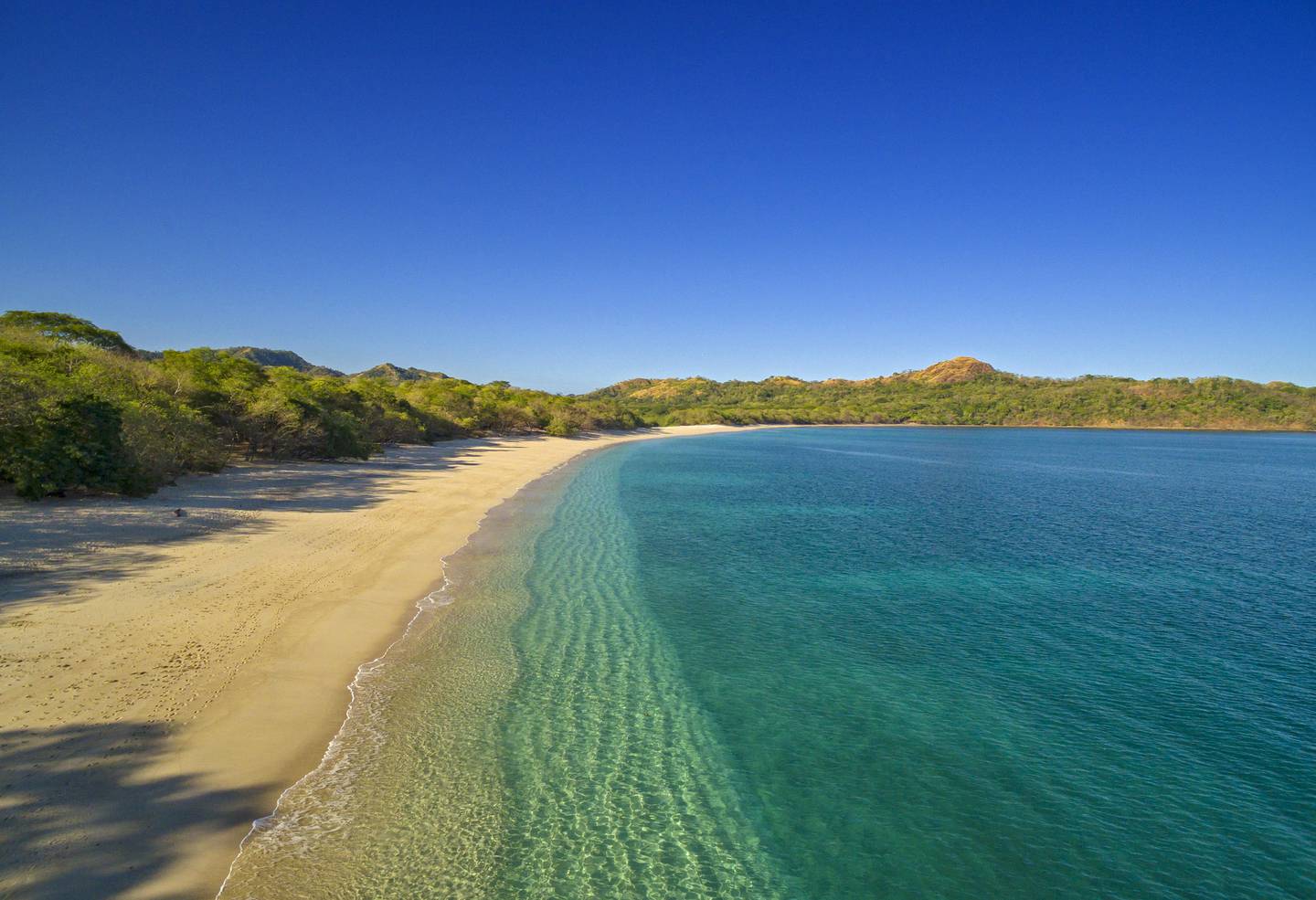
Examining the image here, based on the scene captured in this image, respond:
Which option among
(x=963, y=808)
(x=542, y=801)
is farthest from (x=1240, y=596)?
(x=542, y=801)

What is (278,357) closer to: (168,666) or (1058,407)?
(168,666)

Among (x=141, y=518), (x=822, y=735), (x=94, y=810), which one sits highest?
(x=141, y=518)

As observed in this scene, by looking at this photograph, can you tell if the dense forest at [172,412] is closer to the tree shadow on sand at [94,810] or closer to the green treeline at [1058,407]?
the tree shadow on sand at [94,810]

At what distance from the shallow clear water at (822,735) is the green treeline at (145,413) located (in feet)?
36.1

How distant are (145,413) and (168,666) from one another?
15.7 meters

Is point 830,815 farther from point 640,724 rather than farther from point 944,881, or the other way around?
point 640,724

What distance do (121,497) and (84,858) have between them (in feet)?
55.2

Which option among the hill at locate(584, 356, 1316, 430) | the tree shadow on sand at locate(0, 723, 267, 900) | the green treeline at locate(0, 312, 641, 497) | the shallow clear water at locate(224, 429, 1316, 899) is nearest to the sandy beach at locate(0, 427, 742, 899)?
the tree shadow on sand at locate(0, 723, 267, 900)

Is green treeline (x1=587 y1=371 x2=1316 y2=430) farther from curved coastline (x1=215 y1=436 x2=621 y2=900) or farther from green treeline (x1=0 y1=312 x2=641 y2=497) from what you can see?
curved coastline (x1=215 y1=436 x2=621 y2=900)

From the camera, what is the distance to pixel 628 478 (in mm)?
37250

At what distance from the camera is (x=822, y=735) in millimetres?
7961

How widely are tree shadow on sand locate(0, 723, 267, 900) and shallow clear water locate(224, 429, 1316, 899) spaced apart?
2.27 ft

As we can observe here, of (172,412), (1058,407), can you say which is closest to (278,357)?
(172,412)

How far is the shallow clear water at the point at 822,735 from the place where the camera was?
5543 millimetres
